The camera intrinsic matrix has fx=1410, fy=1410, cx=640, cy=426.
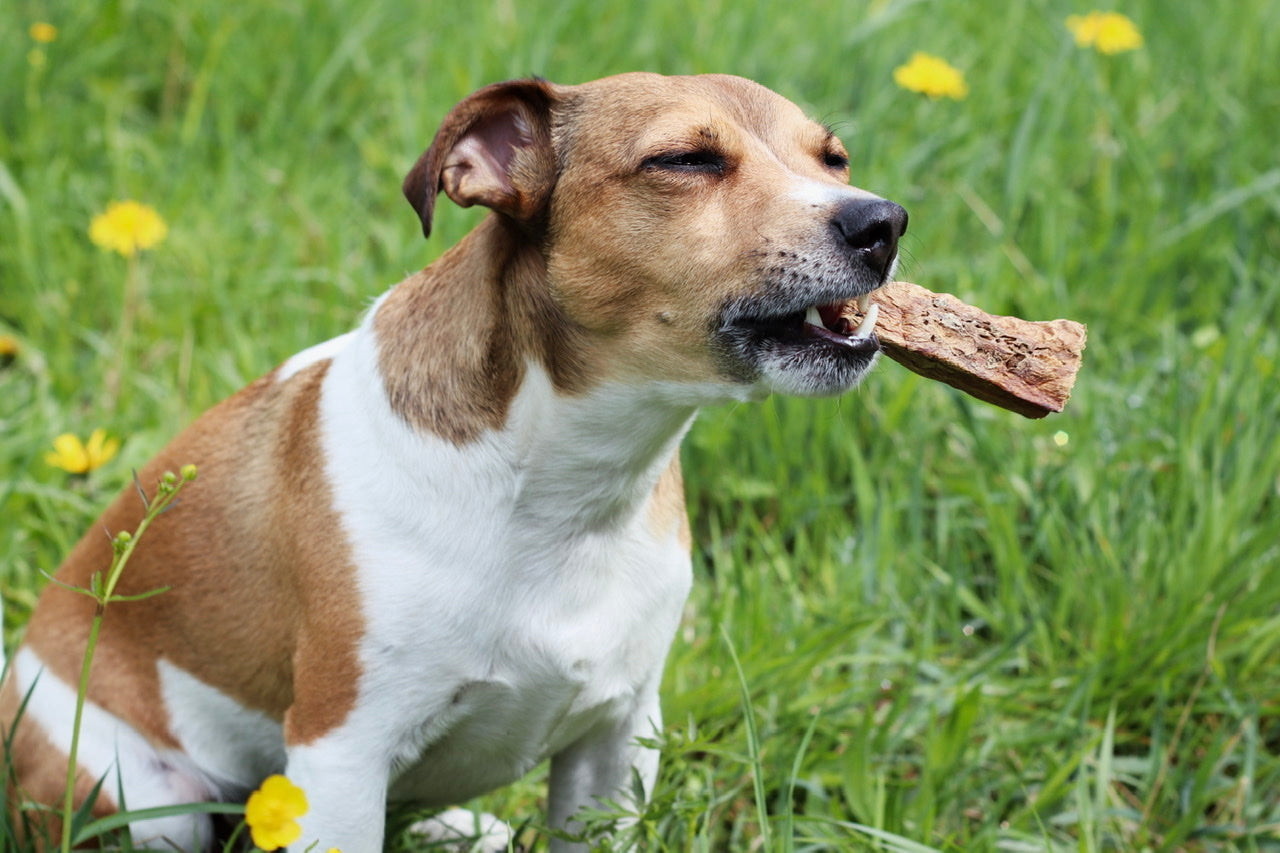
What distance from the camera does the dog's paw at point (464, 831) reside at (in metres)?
2.87

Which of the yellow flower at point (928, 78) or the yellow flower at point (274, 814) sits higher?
the yellow flower at point (928, 78)

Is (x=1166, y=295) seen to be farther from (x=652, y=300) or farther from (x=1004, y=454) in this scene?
(x=652, y=300)

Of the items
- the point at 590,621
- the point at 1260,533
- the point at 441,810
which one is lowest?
the point at 441,810

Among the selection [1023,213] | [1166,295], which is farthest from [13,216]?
[1166,295]

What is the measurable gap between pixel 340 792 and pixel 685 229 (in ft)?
3.69

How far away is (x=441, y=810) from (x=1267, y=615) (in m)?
1.98

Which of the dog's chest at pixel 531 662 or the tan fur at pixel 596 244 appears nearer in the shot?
the tan fur at pixel 596 244

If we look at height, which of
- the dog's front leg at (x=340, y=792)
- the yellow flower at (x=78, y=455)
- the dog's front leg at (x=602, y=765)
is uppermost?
the yellow flower at (x=78, y=455)

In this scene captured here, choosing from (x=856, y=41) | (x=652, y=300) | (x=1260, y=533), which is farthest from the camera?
(x=856, y=41)

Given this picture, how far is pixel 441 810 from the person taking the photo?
2.99 meters

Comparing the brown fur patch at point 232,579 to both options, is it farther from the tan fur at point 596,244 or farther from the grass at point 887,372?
the grass at point 887,372

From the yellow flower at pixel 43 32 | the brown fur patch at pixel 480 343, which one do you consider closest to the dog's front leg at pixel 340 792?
the brown fur patch at pixel 480 343

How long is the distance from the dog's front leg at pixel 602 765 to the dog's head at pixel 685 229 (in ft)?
2.52

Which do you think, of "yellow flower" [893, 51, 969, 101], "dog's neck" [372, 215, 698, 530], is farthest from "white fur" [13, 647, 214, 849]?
"yellow flower" [893, 51, 969, 101]
